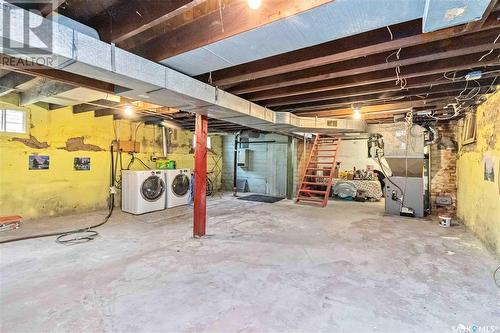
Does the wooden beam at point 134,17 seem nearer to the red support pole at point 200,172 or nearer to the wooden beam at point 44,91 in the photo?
the wooden beam at point 44,91

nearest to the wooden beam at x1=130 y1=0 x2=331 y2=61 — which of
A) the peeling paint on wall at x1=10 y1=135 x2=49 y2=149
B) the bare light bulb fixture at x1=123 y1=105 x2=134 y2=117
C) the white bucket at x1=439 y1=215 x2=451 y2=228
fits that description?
the bare light bulb fixture at x1=123 y1=105 x2=134 y2=117

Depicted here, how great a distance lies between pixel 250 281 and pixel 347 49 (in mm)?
2281

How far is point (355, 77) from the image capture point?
304 centimetres

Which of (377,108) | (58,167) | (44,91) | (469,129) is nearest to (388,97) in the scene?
(377,108)

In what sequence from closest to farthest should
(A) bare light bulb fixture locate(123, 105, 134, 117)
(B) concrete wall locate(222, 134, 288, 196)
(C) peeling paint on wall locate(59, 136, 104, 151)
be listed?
(A) bare light bulb fixture locate(123, 105, 134, 117)
(C) peeling paint on wall locate(59, 136, 104, 151)
(B) concrete wall locate(222, 134, 288, 196)

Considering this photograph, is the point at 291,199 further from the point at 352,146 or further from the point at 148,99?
the point at 148,99

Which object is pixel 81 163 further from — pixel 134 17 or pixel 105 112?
pixel 134 17

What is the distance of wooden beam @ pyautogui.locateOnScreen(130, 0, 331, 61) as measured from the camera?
1.63 m

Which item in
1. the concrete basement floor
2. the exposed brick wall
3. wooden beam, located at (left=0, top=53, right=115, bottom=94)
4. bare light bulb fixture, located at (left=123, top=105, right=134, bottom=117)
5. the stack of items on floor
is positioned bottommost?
the concrete basement floor

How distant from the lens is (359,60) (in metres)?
2.58

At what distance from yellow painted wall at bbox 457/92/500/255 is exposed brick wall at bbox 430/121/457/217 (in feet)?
2.21

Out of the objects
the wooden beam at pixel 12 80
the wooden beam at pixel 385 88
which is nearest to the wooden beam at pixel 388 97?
the wooden beam at pixel 385 88

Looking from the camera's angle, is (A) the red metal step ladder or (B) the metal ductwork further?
(A) the red metal step ladder

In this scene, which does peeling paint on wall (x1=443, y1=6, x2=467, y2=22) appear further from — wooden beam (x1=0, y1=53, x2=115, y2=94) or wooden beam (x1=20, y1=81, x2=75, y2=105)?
wooden beam (x1=20, y1=81, x2=75, y2=105)
